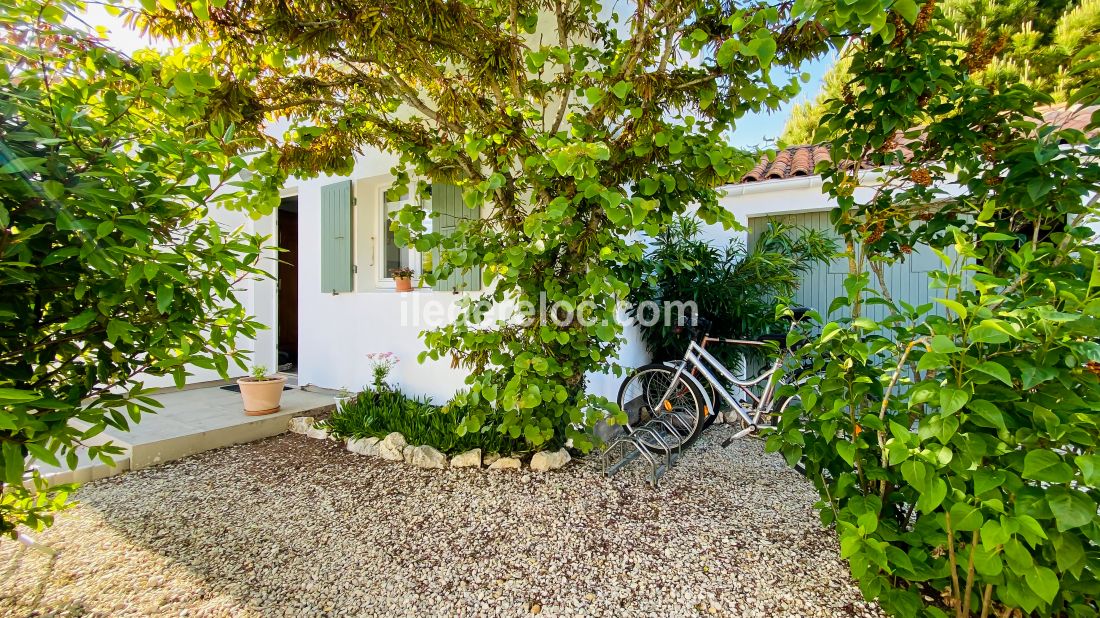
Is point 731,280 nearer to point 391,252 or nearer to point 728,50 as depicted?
point 728,50

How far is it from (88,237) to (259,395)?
378 cm

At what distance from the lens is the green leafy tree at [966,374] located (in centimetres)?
119

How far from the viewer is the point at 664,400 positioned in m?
3.85

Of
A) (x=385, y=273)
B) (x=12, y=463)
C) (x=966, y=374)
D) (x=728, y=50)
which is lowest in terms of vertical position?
(x=12, y=463)

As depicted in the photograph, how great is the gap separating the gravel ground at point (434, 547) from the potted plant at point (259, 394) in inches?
38.2

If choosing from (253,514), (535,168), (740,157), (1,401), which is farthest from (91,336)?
(740,157)

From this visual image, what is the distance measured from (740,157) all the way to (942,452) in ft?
5.82

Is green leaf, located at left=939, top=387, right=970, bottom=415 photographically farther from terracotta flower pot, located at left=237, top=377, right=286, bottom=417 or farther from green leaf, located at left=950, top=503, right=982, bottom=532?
terracotta flower pot, located at left=237, top=377, right=286, bottom=417

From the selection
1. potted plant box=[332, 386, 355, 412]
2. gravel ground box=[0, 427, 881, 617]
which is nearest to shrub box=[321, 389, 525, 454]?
potted plant box=[332, 386, 355, 412]

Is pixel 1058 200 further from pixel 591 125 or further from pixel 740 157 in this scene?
pixel 591 125

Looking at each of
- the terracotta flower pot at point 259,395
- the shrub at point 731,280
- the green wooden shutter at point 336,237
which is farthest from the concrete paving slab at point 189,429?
the shrub at point 731,280

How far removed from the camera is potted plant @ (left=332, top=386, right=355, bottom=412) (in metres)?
4.22

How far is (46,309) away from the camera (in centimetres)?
119

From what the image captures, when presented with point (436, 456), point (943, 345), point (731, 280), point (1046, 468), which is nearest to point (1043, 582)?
point (1046, 468)
